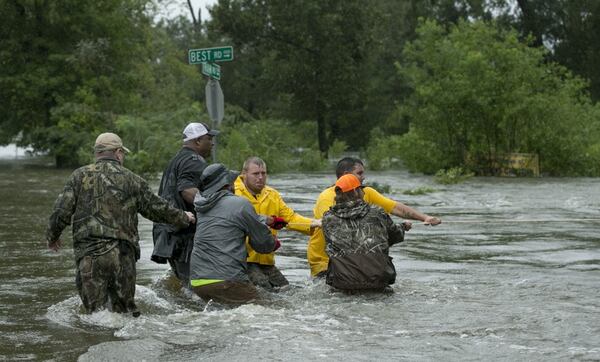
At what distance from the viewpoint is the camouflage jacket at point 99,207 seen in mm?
8203

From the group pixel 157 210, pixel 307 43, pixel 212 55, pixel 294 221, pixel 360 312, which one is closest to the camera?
pixel 157 210

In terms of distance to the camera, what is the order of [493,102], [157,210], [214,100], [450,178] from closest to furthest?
[157,210] < [214,100] < [450,178] < [493,102]

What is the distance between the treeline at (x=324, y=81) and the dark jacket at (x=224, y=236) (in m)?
20.4

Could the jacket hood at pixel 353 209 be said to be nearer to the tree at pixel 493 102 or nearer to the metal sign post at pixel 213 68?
the metal sign post at pixel 213 68

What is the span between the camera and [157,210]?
859 centimetres

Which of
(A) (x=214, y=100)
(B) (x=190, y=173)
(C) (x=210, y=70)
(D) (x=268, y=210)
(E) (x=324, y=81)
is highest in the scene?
(E) (x=324, y=81)

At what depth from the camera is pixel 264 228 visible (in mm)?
8914

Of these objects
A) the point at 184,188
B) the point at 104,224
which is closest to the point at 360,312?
the point at 184,188

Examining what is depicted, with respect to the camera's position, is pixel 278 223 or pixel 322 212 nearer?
pixel 278 223

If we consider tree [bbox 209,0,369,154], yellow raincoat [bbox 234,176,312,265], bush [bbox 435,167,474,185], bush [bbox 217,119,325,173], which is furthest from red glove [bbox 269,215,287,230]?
tree [bbox 209,0,369,154]

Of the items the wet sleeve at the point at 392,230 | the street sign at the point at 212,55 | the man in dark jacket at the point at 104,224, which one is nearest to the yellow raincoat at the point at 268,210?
the wet sleeve at the point at 392,230

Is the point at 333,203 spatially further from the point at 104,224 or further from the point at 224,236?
the point at 104,224

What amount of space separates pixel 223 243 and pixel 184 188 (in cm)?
94

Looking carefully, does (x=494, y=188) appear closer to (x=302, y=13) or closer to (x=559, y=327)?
(x=559, y=327)
